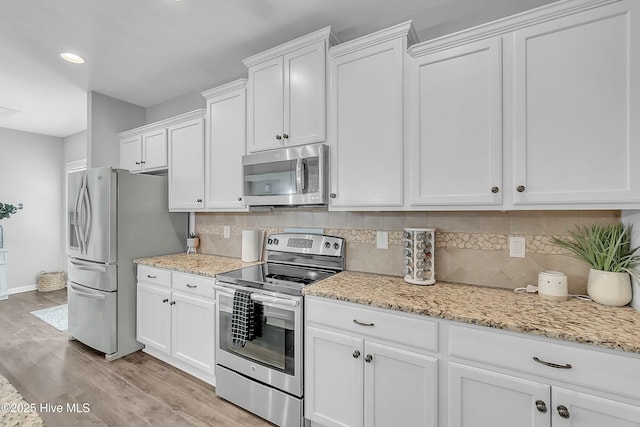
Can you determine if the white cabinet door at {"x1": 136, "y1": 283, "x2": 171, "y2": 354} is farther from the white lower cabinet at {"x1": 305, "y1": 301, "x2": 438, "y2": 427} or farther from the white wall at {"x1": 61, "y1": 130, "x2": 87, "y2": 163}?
the white wall at {"x1": 61, "y1": 130, "x2": 87, "y2": 163}

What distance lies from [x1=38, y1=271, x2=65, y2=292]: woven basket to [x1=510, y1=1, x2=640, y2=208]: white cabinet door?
661cm

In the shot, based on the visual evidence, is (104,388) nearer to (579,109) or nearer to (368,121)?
(368,121)

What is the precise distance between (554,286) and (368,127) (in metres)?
1.33

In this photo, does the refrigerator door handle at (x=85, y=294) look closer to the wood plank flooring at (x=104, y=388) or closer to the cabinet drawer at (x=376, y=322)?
the wood plank flooring at (x=104, y=388)

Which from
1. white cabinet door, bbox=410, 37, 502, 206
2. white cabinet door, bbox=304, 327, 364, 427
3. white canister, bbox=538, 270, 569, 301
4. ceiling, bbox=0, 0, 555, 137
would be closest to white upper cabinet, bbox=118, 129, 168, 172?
ceiling, bbox=0, 0, 555, 137

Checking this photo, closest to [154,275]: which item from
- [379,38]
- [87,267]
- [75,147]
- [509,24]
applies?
[87,267]

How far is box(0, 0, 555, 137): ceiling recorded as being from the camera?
1942 mm

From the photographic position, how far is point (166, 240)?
3.11m

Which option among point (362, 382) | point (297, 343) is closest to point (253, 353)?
point (297, 343)

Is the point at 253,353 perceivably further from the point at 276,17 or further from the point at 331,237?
the point at 276,17

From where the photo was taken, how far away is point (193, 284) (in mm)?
2361

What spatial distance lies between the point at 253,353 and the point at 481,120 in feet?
6.55

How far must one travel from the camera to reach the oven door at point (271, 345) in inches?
71.2

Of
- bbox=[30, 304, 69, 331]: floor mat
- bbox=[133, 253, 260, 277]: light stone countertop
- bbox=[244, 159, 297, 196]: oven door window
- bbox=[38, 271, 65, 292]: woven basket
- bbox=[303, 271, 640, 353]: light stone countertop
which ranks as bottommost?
bbox=[30, 304, 69, 331]: floor mat
